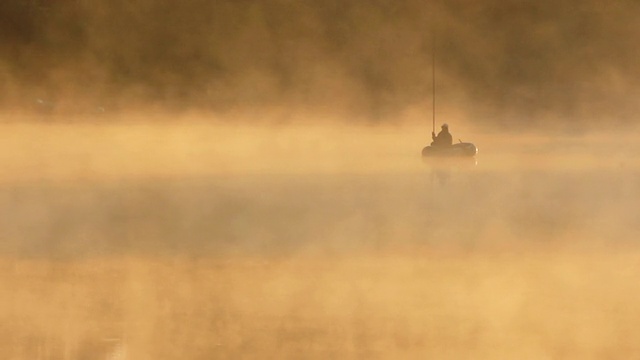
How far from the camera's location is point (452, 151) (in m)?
13.0

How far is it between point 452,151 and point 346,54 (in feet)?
21.1

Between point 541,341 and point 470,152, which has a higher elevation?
point 470,152

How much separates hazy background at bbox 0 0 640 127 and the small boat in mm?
5179

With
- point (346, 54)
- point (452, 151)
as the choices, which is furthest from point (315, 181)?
point (346, 54)

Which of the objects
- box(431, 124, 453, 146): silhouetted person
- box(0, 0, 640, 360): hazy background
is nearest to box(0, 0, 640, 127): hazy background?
box(0, 0, 640, 360): hazy background

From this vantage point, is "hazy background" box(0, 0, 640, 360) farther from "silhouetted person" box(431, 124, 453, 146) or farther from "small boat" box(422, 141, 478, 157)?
"silhouetted person" box(431, 124, 453, 146)

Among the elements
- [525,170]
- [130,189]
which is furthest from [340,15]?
[130,189]

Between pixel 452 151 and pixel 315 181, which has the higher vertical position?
pixel 452 151

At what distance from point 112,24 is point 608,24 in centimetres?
625

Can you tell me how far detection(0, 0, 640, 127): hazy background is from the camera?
719 inches

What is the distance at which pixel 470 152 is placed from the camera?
13.1 meters

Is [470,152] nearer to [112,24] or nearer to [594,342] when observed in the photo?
[112,24]

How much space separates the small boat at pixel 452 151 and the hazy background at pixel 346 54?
5.18m

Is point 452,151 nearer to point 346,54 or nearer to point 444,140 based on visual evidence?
point 444,140
